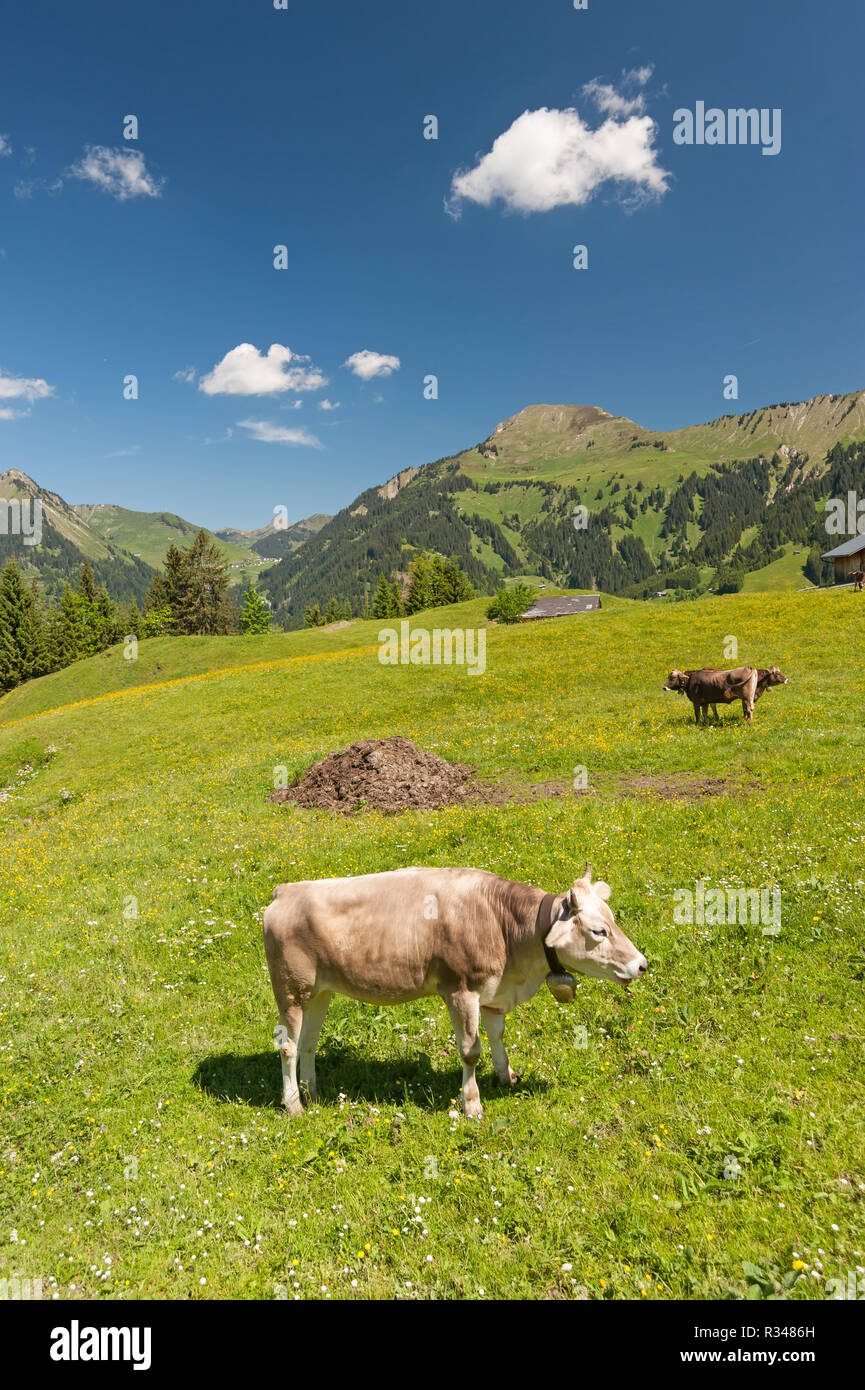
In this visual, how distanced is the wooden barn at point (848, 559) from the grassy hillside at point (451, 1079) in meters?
78.9

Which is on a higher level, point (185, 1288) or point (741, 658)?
point (741, 658)

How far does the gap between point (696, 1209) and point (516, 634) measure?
5148 cm

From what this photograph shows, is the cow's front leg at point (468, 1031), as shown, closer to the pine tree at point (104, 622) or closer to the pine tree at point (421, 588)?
the pine tree at point (421, 588)

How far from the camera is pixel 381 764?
72.5ft

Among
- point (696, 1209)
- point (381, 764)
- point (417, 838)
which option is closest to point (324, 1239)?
point (696, 1209)

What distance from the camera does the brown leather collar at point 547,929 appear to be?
6848 millimetres

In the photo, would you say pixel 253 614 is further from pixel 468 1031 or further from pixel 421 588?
pixel 468 1031

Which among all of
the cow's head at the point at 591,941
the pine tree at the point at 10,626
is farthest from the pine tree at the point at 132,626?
the cow's head at the point at 591,941

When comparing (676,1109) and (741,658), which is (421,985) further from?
(741,658)

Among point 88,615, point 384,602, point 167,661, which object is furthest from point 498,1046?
point 88,615

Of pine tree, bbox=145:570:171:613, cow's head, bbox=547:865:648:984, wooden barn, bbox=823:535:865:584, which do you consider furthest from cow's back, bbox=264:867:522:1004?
pine tree, bbox=145:570:171:613

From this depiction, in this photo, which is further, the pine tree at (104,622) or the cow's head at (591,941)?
the pine tree at (104,622)

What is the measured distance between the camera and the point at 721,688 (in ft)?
79.0

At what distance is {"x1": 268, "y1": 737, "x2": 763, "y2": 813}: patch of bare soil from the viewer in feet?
59.3
